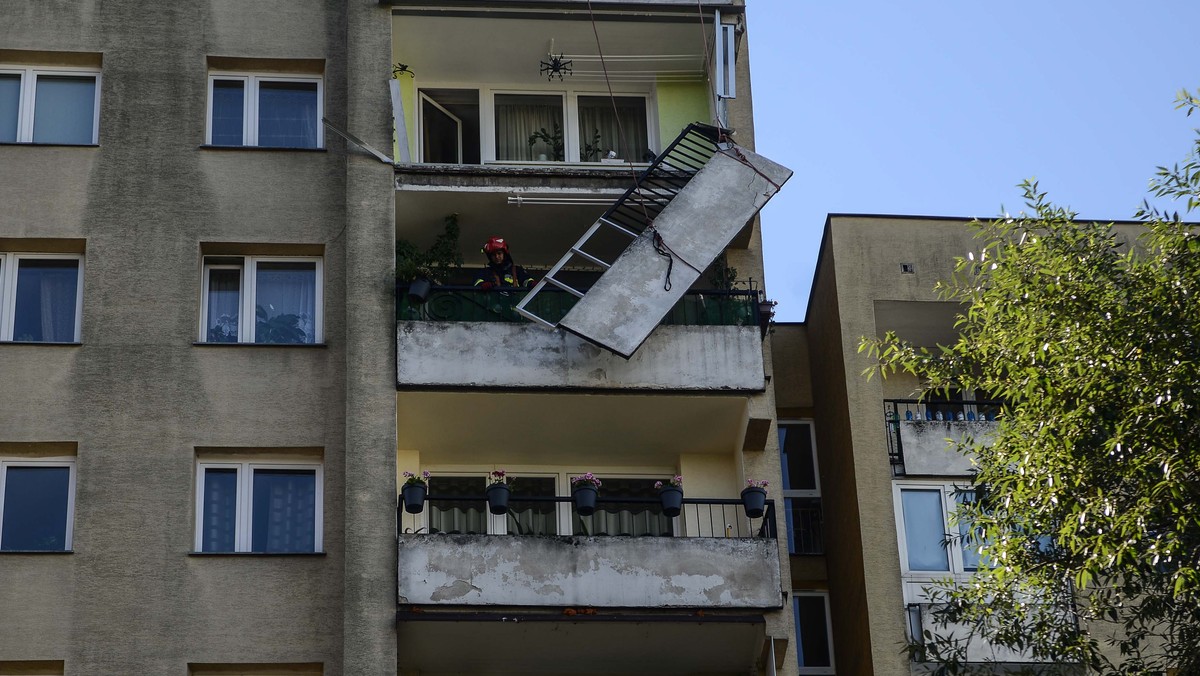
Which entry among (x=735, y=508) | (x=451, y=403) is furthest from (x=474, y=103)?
(x=735, y=508)

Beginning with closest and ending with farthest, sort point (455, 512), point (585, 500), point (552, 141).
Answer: point (585, 500) → point (455, 512) → point (552, 141)

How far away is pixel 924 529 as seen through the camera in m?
24.6

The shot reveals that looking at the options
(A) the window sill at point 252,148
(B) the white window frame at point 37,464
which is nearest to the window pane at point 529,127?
(A) the window sill at point 252,148

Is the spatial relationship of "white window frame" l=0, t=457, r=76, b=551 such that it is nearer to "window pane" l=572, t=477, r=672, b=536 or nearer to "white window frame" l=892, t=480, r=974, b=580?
"window pane" l=572, t=477, r=672, b=536

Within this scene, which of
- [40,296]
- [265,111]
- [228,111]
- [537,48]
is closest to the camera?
[40,296]

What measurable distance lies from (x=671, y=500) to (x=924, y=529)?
414 centimetres

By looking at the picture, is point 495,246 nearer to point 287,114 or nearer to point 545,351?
point 545,351

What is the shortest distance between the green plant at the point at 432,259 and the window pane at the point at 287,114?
210 cm

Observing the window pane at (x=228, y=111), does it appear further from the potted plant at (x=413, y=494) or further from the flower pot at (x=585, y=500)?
the flower pot at (x=585, y=500)

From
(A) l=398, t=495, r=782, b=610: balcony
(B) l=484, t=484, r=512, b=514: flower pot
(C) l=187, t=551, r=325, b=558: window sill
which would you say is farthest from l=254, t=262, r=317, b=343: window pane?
(B) l=484, t=484, r=512, b=514: flower pot

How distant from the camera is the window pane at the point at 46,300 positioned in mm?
23500

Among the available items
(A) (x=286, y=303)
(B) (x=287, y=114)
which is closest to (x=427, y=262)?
(A) (x=286, y=303)

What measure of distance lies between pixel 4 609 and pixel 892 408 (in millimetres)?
12235

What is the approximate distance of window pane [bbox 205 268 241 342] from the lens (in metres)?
23.8
